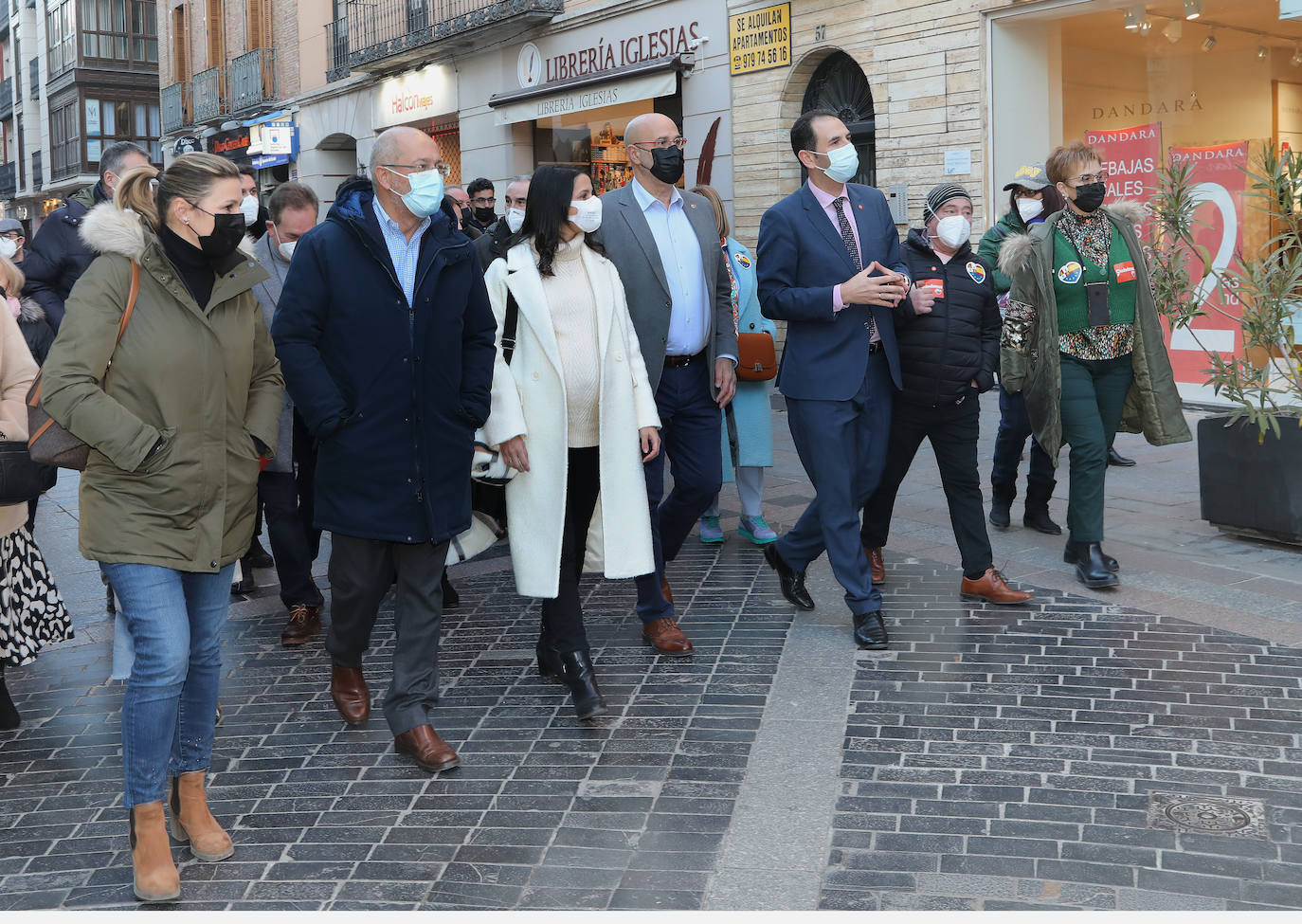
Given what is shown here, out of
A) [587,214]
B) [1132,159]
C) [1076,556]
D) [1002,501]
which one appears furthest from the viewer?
[1132,159]

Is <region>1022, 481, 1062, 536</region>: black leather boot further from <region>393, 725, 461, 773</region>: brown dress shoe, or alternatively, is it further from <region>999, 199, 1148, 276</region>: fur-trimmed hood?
<region>393, 725, 461, 773</region>: brown dress shoe

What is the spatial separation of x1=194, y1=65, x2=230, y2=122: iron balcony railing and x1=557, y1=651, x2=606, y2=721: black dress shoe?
1087 inches

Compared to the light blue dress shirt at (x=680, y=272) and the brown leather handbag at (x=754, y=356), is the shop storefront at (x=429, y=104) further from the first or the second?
the light blue dress shirt at (x=680, y=272)

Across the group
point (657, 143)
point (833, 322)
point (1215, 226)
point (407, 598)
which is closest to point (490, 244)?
point (657, 143)

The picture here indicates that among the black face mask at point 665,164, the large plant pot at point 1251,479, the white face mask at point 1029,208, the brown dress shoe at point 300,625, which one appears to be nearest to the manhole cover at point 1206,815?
the black face mask at point 665,164

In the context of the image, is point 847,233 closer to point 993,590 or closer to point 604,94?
point 993,590

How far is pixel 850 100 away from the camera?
14859 millimetres

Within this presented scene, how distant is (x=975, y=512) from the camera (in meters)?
6.02

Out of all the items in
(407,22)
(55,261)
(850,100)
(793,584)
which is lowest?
(793,584)

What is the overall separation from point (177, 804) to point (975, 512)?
144 inches

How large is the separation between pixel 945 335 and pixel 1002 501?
88.3 inches

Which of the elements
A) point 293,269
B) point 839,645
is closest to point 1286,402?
point 839,645

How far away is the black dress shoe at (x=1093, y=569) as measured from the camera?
621 cm

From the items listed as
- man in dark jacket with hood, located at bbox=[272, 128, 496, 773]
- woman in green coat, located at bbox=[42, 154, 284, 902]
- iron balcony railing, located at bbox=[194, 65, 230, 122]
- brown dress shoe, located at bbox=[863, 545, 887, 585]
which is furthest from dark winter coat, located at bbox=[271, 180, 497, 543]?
iron balcony railing, located at bbox=[194, 65, 230, 122]
